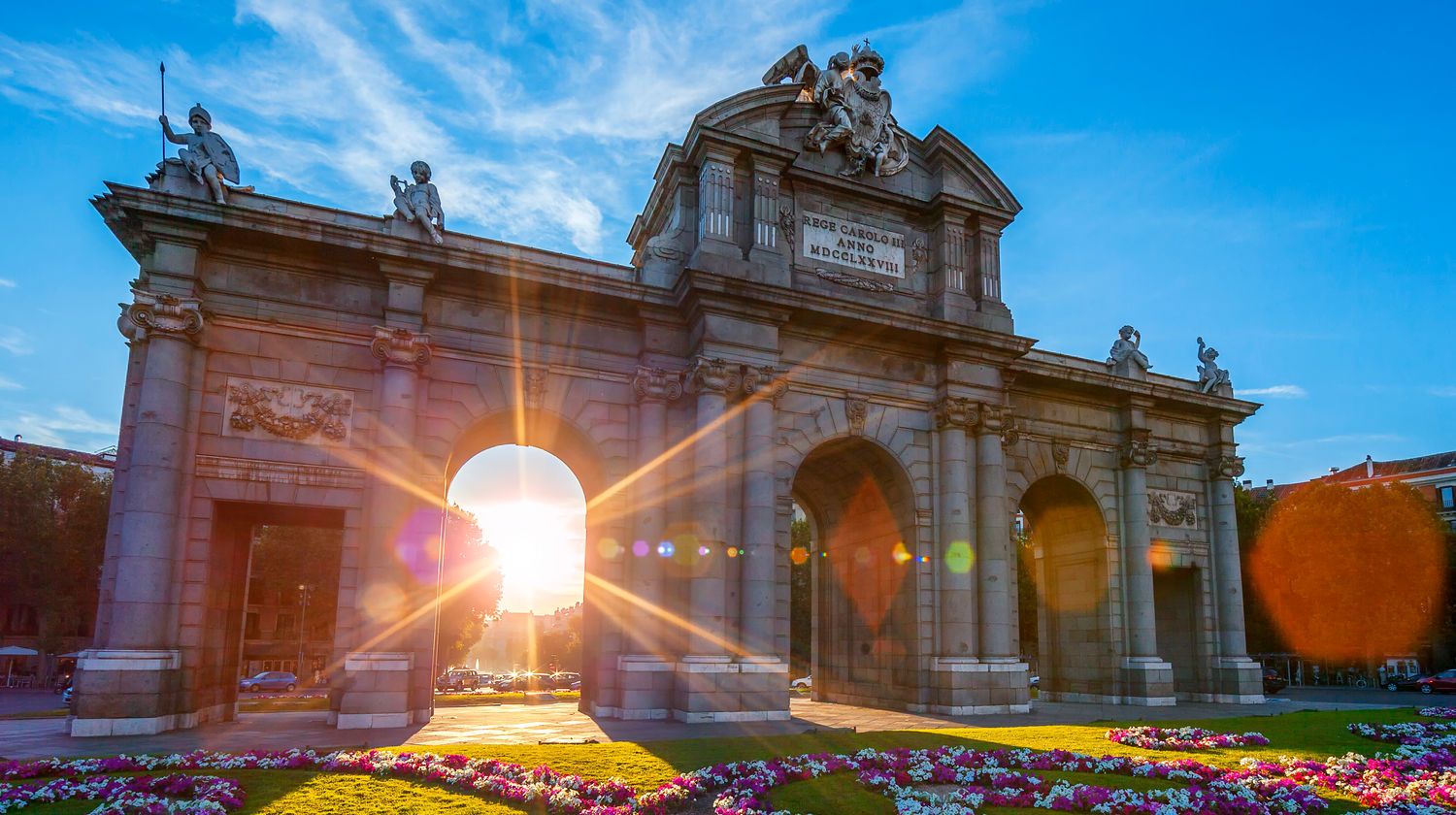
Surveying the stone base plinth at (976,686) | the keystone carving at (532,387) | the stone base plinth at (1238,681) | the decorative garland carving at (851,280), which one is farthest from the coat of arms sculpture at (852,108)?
the stone base plinth at (1238,681)

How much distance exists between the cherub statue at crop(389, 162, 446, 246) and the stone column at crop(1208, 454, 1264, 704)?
2706cm

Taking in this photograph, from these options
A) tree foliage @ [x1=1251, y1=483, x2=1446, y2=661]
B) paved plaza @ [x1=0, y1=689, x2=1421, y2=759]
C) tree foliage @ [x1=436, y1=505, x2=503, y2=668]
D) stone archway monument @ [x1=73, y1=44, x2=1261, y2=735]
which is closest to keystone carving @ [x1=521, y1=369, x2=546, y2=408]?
stone archway monument @ [x1=73, y1=44, x2=1261, y2=735]

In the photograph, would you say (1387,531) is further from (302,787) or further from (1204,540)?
(302,787)

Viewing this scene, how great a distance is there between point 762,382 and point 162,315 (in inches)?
534

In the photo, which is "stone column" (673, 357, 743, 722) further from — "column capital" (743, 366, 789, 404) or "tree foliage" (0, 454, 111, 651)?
"tree foliage" (0, 454, 111, 651)

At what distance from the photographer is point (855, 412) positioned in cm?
2652

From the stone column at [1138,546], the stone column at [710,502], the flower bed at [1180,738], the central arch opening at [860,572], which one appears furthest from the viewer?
the stone column at [1138,546]

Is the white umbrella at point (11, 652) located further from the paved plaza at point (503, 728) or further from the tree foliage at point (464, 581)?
the paved plaza at point (503, 728)

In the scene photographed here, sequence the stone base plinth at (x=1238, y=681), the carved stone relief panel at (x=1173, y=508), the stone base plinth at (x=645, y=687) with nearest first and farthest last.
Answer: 1. the stone base plinth at (x=645, y=687)
2. the stone base plinth at (x=1238, y=681)
3. the carved stone relief panel at (x=1173, y=508)

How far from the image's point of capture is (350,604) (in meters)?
21.7

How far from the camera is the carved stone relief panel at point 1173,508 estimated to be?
32750 millimetres

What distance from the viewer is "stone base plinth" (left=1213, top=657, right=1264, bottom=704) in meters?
31.4

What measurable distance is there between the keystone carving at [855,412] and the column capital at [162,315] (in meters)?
15.8

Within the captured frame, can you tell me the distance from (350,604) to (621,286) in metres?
9.80
